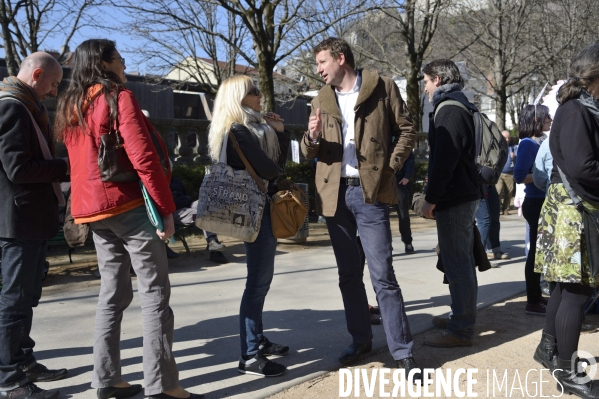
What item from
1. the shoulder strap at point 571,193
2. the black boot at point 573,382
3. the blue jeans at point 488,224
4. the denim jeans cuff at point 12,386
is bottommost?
Answer: the black boot at point 573,382

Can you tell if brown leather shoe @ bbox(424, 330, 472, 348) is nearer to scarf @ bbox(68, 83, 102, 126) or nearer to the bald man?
the bald man

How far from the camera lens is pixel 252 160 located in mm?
4004

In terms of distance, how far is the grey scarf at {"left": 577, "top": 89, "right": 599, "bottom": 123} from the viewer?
3.72m

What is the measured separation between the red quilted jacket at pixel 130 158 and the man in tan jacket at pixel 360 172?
1209mm

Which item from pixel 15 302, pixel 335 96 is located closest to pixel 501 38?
pixel 335 96

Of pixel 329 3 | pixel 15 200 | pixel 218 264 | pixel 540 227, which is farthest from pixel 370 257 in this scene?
pixel 329 3

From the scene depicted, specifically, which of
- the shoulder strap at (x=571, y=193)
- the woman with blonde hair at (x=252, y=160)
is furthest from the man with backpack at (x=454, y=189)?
the woman with blonde hair at (x=252, y=160)

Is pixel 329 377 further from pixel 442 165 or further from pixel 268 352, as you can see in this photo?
pixel 442 165

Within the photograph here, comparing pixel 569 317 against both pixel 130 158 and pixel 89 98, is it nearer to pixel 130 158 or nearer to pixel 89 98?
pixel 130 158

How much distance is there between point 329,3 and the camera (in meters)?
20.2

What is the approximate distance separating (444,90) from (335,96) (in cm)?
90

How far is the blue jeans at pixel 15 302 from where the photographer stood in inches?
146

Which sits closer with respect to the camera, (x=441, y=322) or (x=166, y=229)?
(x=166, y=229)

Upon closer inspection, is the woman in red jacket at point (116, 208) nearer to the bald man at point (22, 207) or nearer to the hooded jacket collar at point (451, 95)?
the bald man at point (22, 207)
